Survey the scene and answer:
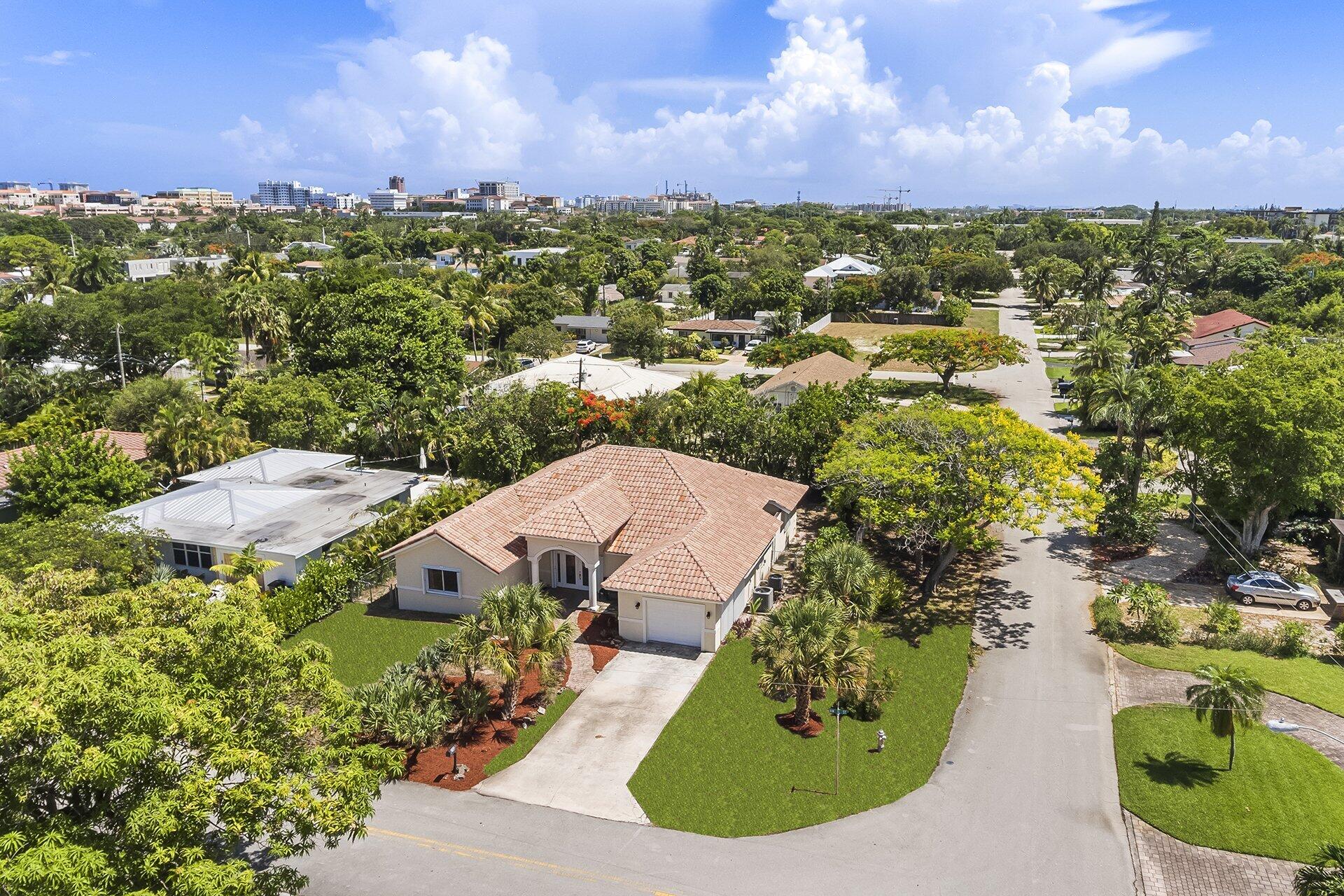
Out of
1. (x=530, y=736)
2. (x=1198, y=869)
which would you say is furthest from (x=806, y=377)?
(x=1198, y=869)

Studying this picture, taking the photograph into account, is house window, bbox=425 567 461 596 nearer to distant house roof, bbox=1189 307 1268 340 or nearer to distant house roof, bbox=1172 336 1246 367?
distant house roof, bbox=1172 336 1246 367

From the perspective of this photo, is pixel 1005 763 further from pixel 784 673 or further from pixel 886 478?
pixel 886 478

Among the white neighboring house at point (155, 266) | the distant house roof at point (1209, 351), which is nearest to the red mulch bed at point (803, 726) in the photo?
the distant house roof at point (1209, 351)

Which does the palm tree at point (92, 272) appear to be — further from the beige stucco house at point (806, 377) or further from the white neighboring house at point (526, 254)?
the beige stucco house at point (806, 377)

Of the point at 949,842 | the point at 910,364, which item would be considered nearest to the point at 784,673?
the point at 949,842

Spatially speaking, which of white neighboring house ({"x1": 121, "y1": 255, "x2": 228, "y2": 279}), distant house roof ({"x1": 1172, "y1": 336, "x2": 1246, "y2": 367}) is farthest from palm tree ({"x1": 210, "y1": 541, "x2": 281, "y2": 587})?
white neighboring house ({"x1": 121, "y1": 255, "x2": 228, "y2": 279})

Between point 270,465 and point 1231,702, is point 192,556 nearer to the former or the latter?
point 270,465
